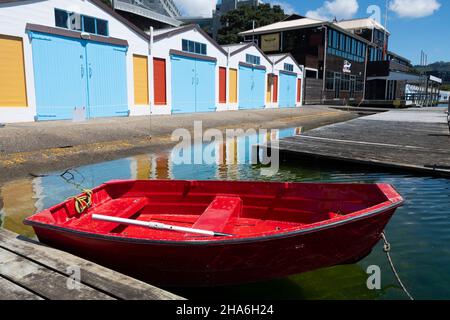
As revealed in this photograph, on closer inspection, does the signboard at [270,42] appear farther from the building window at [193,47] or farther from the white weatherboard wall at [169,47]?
the building window at [193,47]

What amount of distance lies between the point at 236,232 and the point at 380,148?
8775 millimetres

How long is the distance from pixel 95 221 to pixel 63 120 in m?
13.4

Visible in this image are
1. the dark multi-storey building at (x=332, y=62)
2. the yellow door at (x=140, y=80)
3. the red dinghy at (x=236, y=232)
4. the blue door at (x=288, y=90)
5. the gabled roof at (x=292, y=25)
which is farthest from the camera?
the dark multi-storey building at (x=332, y=62)

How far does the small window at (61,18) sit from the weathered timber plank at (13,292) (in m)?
15.5

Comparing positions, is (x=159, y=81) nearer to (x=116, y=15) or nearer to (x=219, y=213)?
(x=116, y=15)

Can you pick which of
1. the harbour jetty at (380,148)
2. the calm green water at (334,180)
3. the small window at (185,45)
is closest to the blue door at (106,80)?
→ the small window at (185,45)

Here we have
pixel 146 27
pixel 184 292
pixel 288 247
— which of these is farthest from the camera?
pixel 146 27

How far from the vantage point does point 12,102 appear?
1516 centimetres

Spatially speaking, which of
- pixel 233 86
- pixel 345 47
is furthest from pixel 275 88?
pixel 345 47

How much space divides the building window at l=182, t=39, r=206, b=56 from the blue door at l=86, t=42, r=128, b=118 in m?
5.17

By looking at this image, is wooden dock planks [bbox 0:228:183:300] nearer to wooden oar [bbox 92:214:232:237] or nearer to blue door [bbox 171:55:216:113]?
wooden oar [bbox 92:214:232:237]

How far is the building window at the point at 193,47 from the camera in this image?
23984 millimetres
